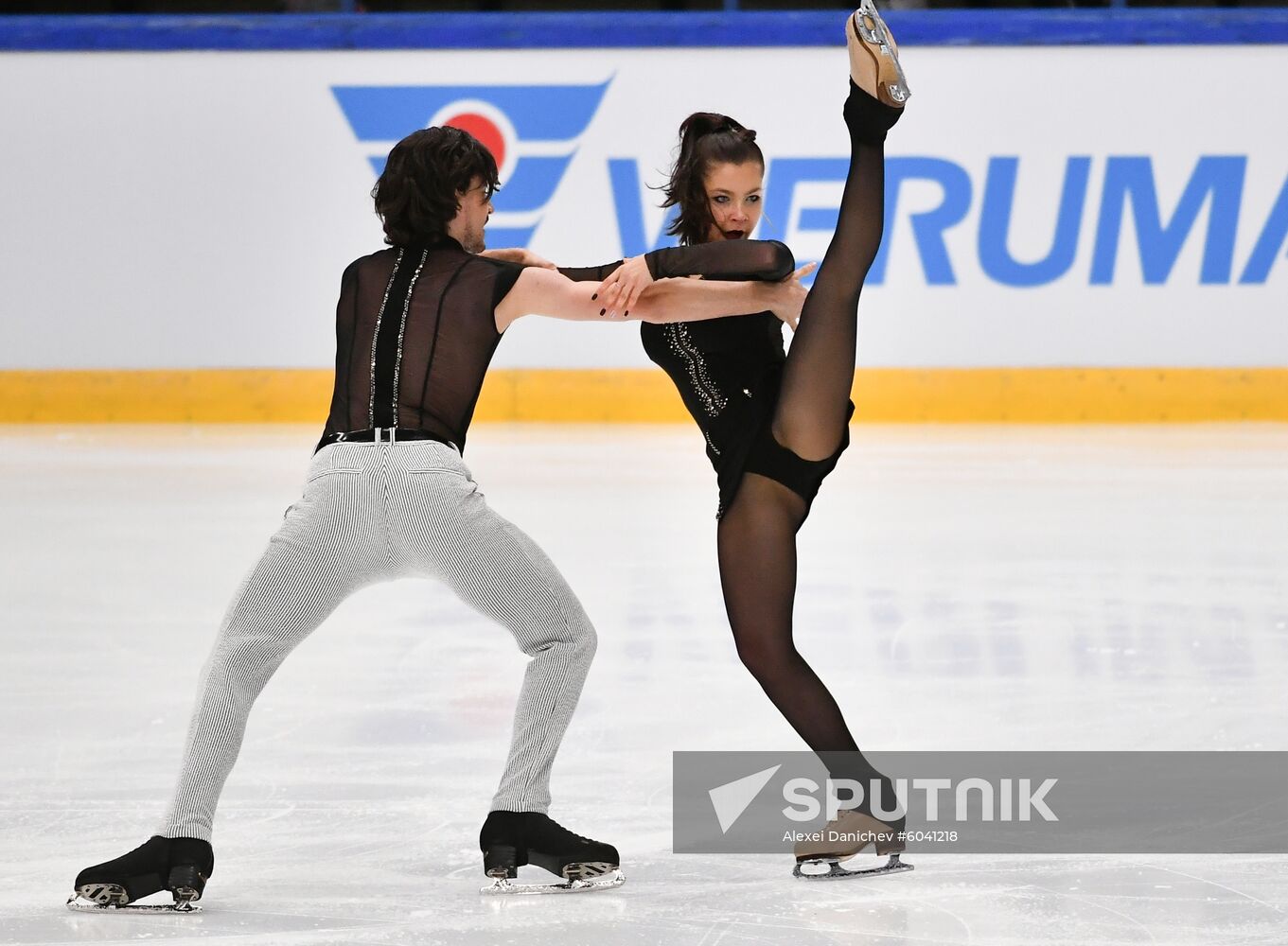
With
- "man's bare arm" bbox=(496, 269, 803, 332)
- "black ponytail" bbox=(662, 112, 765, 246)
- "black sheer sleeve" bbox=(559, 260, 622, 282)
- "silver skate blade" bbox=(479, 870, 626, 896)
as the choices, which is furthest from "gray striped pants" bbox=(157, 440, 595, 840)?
"black ponytail" bbox=(662, 112, 765, 246)

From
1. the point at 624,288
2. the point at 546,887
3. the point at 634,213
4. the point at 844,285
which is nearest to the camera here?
the point at 546,887

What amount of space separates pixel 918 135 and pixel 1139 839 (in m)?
7.55

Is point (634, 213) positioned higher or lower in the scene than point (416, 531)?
higher

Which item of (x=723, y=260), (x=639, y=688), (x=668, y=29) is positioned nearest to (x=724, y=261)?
(x=723, y=260)

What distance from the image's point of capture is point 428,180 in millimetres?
2523

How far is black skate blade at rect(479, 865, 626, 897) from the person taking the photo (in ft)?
7.97

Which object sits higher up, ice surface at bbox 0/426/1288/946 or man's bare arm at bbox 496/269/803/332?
man's bare arm at bbox 496/269/803/332

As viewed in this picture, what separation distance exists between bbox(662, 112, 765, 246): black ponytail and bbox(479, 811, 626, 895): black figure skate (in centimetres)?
104

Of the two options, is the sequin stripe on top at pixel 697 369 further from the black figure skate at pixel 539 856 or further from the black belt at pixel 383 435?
the black figure skate at pixel 539 856

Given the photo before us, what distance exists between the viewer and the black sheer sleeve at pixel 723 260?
8.52 feet

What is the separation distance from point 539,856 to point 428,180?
989 mm

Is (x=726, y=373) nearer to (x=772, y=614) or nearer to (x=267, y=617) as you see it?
(x=772, y=614)

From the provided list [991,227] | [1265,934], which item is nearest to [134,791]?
[1265,934]

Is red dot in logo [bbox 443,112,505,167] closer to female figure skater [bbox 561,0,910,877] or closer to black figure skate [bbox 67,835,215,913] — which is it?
female figure skater [bbox 561,0,910,877]
